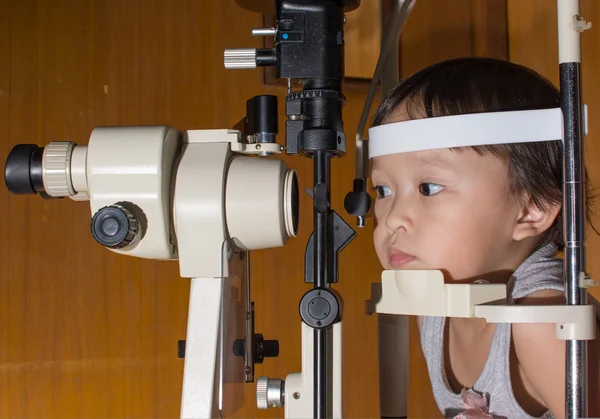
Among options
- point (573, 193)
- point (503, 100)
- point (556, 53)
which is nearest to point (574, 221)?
point (573, 193)

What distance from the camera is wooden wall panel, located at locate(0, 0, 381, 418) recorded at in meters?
1.17

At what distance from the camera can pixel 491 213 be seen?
0.73 metres

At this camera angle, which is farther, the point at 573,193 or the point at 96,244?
the point at 96,244

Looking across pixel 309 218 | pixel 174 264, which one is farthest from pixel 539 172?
pixel 174 264

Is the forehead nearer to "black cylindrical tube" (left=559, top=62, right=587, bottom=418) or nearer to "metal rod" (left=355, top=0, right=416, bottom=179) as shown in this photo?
"metal rod" (left=355, top=0, right=416, bottom=179)

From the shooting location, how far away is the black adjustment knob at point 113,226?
58 centimetres

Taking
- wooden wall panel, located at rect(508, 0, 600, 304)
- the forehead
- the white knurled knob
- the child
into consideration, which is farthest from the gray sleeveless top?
the white knurled knob

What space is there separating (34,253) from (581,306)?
3.12 feet

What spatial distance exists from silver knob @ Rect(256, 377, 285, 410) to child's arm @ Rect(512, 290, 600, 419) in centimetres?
27

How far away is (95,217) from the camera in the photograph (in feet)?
1.94

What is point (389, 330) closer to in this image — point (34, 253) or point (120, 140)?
point (120, 140)

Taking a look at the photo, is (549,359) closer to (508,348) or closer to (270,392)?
(508,348)

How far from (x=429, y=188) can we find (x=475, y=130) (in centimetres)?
11

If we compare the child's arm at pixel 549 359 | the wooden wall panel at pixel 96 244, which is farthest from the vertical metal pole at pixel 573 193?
the wooden wall panel at pixel 96 244
